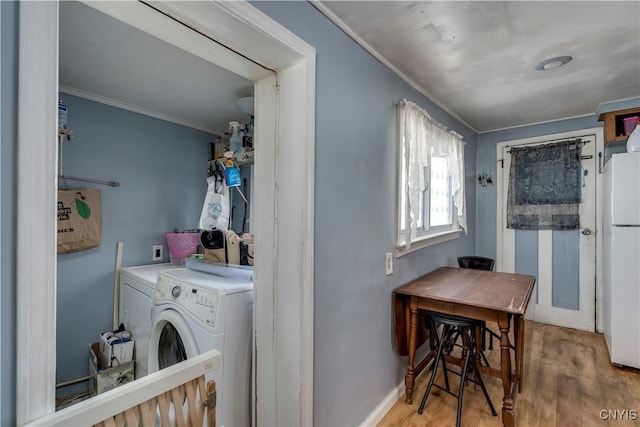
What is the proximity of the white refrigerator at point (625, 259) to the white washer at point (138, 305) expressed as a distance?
3510 mm

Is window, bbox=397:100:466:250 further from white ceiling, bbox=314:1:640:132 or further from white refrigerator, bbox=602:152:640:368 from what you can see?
white refrigerator, bbox=602:152:640:368

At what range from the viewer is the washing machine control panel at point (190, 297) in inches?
58.1

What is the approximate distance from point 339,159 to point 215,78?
3.79 feet

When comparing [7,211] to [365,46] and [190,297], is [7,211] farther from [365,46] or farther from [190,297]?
[365,46]

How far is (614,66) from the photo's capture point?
205cm

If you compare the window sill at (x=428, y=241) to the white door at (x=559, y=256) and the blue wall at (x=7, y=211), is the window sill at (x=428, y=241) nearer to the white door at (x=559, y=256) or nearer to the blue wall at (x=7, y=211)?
the white door at (x=559, y=256)

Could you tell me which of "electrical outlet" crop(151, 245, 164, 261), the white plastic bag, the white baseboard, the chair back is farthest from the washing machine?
the chair back

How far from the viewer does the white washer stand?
6.65 ft

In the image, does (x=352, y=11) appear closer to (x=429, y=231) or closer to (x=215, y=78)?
(x=215, y=78)

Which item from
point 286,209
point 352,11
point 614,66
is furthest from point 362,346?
point 614,66

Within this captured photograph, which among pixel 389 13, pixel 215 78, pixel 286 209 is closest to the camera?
pixel 286 209

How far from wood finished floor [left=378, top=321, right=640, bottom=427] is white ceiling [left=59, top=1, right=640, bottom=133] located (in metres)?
2.23

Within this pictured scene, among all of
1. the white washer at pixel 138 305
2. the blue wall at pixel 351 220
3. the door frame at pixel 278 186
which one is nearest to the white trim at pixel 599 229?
the blue wall at pixel 351 220

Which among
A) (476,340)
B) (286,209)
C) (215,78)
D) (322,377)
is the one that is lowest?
(476,340)
